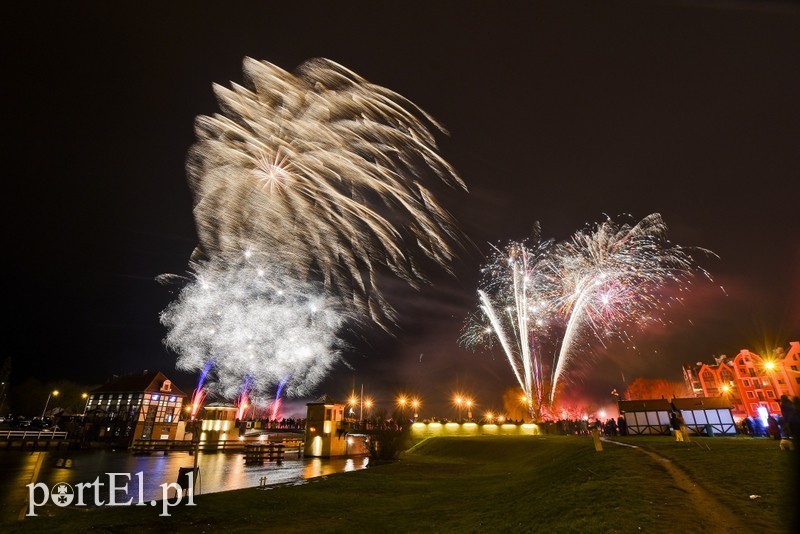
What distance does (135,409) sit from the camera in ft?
237

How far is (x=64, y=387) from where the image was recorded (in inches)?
4520

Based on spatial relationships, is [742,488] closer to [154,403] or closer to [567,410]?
[154,403]

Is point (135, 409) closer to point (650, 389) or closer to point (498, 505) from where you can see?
point (498, 505)

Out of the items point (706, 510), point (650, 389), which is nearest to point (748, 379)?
point (650, 389)

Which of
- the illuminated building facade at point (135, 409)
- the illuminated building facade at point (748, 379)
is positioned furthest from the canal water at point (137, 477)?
the illuminated building facade at point (748, 379)

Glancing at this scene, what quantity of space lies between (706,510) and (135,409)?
85206mm

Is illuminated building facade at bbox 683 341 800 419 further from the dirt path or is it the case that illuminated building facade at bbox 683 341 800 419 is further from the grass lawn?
the dirt path

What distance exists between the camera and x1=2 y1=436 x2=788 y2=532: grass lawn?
11297 millimetres

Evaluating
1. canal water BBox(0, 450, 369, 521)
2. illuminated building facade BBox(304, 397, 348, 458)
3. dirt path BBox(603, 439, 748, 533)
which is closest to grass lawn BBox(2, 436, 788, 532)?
dirt path BBox(603, 439, 748, 533)

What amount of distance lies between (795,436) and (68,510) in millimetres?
A: 21359

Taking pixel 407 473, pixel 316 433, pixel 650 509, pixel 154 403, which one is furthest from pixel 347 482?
pixel 154 403

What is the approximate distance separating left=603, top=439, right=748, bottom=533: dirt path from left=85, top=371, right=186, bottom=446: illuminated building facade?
7854 cm

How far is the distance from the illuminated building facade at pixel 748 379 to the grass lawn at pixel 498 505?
7889cm

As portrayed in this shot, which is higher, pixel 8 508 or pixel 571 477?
pixel 571 477
